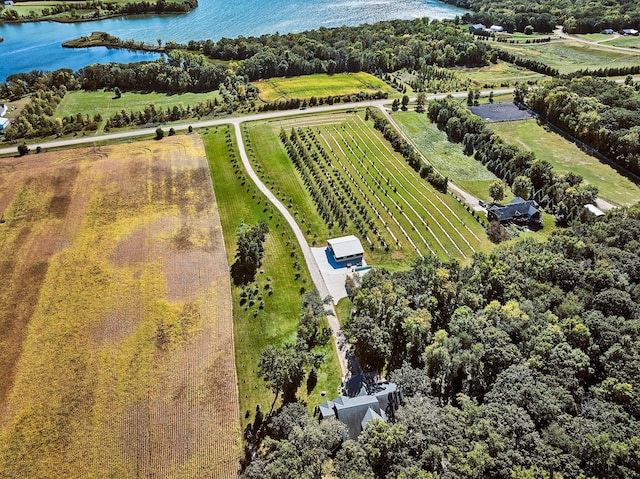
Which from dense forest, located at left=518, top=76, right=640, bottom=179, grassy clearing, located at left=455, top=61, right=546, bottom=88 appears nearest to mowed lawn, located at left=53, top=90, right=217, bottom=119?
grassy clearing, located at left=455, top=61, right=546, bottom=88

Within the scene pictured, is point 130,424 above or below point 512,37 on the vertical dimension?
below

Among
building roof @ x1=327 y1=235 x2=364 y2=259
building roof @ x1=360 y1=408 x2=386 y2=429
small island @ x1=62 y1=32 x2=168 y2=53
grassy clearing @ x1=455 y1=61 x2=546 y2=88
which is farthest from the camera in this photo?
small island @ x1=62 y1=32 x2=168 y2=53

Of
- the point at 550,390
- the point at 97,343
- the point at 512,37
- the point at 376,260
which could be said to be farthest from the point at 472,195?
the point at 512,37

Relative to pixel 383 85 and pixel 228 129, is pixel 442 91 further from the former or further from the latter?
pixel 228 129

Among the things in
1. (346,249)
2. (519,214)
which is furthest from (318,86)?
(346,249)

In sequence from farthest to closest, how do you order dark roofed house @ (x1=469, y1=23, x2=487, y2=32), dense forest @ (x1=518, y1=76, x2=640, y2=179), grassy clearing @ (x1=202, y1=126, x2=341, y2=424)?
dark roofed house @ (x1=469, y1=23, x2=487, y2=32), dense forest @ (x1=518, y1=76, x2=640, y2=179), grassy clearing @ (x1=202, y1=126, x2=341, y2=424)

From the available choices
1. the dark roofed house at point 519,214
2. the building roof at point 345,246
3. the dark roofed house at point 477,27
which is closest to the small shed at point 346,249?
the building roof at point 345,246

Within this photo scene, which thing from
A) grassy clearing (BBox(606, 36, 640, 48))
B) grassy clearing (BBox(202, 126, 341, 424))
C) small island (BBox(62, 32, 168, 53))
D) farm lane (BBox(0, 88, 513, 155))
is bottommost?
grassy clearing (BBox(202, 126, 341, 424))

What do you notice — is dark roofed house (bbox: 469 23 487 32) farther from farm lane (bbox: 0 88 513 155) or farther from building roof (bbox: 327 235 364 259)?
building roof (bbox: 327 235 364 259)
